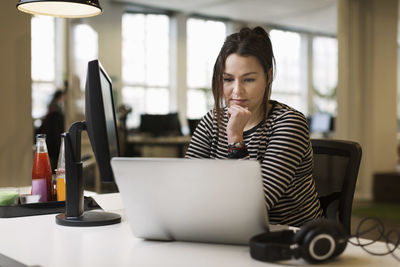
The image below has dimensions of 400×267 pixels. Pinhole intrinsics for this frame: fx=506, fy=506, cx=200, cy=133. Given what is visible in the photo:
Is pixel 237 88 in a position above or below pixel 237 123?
above

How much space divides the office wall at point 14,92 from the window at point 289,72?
959cm

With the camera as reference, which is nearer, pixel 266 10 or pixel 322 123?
pixel 322 123

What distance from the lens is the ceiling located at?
9.47 meters

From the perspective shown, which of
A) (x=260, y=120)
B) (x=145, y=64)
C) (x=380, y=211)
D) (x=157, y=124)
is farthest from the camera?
(x=145, y=64)

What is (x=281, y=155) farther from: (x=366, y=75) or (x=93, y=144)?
(x=366, y=75)

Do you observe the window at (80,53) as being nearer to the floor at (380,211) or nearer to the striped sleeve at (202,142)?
the floor at (380,211)

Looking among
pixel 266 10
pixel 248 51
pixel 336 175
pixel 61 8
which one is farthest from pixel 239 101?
pixel 266 10

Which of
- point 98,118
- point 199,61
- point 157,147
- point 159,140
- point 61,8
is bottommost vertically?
point 157,147

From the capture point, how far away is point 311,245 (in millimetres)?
982

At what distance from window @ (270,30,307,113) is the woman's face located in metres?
10.5

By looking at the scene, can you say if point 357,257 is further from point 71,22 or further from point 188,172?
point 71,22

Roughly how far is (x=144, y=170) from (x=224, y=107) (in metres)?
0.84

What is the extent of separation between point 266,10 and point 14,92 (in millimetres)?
8065

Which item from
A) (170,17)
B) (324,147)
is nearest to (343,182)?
(324,147)
